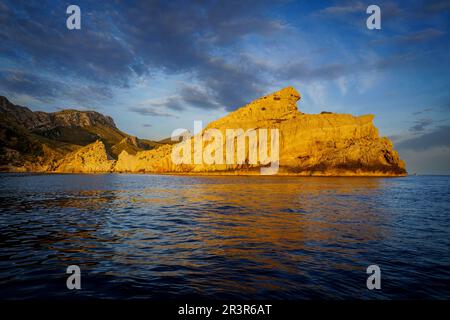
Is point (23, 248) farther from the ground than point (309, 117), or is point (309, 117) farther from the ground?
point (309, 117)

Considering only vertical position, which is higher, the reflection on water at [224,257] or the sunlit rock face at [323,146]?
the sunlit rock face at [323,146]

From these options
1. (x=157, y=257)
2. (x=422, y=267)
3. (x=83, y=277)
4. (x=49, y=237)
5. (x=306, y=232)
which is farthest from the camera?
(x=306, y=232)

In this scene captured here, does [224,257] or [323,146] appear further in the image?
[323,146]

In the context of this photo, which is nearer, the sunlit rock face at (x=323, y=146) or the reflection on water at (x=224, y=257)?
the reflection on water at (x=224, y=257)

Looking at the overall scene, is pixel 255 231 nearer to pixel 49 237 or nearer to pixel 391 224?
pixel 391 224

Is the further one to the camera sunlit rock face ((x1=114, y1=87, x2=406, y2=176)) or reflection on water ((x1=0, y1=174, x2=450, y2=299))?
sunlit rock face ((x1=114, y1=87, x2=406, y2=176))

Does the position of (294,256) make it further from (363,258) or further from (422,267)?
(422,267)

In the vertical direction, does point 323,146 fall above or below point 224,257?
above

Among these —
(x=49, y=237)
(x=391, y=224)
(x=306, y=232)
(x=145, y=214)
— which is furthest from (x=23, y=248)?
(x=391, y=224)

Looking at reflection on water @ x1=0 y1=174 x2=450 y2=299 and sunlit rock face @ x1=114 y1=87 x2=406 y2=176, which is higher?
sunlit rock face @ x1=114 y1=87 x2=406 y2=176

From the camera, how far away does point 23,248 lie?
1125 centimetres

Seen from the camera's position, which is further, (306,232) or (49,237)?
(306,232)
